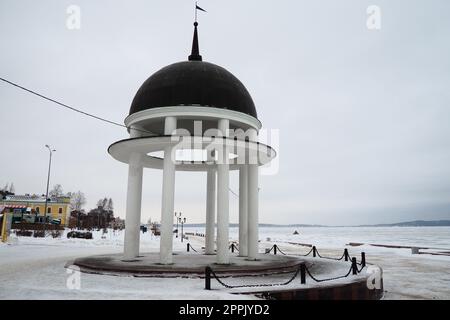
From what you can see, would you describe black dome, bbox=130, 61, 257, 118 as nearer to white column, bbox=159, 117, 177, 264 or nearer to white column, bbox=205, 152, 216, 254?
white column, bbox=159, 117, 177, 264

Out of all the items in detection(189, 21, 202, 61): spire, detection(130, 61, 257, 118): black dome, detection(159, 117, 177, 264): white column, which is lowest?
detection(159, 117, 177, 264): white column

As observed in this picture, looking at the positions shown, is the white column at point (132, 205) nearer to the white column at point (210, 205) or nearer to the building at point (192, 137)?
the building at point (192, 137)

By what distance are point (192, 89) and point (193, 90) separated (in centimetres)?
9

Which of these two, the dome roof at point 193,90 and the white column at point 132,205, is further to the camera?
the white column at point 132,205

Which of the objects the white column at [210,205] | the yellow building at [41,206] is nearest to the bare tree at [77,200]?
the yellow building at [41,206]

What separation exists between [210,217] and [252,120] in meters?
8.95

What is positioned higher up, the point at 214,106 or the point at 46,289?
the point at 214,106

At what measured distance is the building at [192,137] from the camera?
61.7ft

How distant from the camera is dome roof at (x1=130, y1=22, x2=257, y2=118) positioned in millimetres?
19547

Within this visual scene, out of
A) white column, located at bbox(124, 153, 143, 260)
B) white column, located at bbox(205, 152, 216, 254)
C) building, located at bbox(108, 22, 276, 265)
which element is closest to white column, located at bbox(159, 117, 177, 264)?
building, located at bbox(108, 22, 276, 265)

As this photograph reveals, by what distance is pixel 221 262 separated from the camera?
18.8 meters

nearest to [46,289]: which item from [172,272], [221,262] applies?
[172,272]

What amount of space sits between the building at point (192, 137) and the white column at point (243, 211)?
95mm
